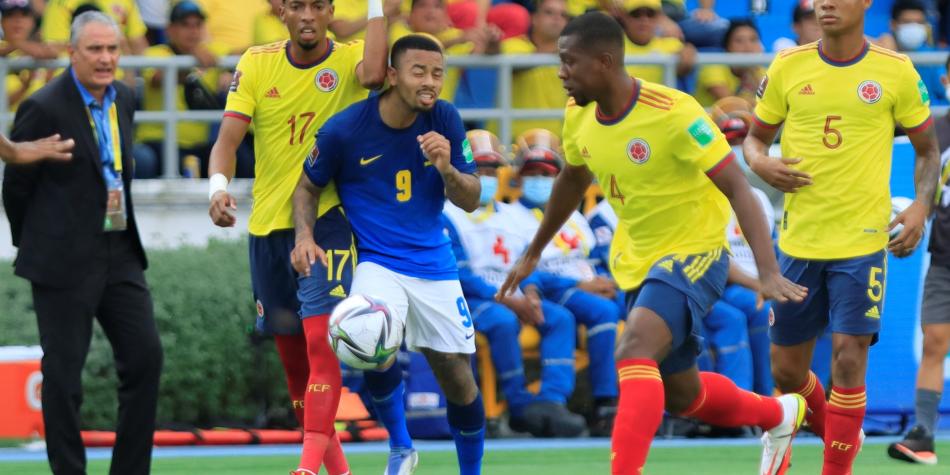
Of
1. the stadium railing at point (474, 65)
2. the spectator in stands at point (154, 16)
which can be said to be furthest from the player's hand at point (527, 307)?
the spectator in stands at point (154, 16)

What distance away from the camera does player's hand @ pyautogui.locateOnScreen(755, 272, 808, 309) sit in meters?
7.84

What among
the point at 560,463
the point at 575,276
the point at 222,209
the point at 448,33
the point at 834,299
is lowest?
the point at 560,463

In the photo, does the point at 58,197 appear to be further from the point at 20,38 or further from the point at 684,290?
the point at 20,38

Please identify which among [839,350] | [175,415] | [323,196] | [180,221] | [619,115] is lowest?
[175,415]

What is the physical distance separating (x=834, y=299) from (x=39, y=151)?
13.0ft

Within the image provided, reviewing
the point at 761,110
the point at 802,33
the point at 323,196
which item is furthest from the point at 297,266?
the point at 802,33

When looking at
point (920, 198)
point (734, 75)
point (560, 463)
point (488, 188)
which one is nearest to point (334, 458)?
point (560, 463)

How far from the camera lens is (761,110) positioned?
9.28 meters

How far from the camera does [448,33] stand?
14.6 m

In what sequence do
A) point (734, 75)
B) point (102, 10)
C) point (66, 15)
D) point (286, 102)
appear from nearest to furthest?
1. point (286, 102)
2. point (102, 10)
3. point (66, 15)
4. point (734, 75)

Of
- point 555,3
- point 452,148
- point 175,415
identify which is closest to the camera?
point 452,148

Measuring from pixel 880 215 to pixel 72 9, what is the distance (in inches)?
293

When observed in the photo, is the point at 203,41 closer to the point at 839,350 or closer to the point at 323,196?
the point at 323,196

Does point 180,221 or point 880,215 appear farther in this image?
point 180,221
